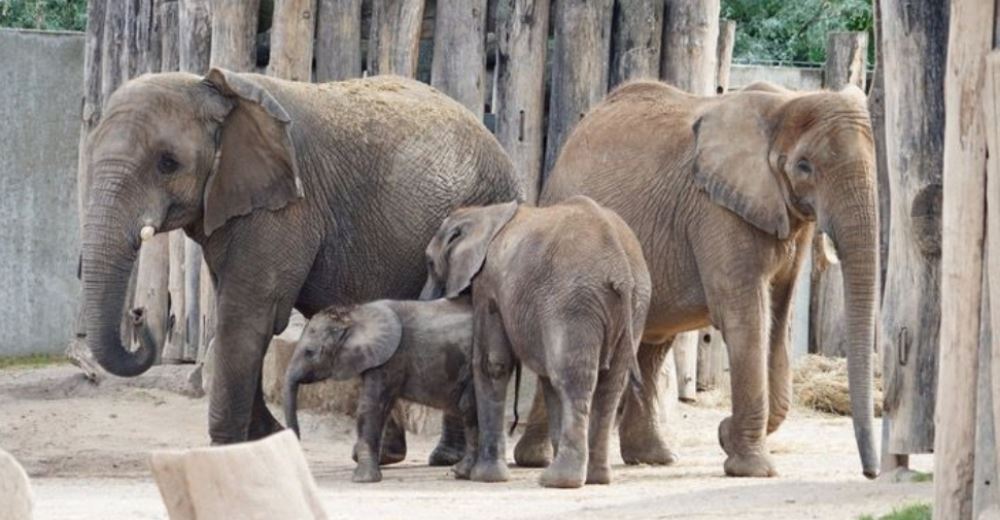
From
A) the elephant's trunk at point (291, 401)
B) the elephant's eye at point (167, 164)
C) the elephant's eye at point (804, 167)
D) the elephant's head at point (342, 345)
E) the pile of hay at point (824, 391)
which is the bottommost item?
the pile of hay at point (824, 391)

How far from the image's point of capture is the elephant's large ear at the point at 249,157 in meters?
12.3

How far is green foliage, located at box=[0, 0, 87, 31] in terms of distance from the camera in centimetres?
2230

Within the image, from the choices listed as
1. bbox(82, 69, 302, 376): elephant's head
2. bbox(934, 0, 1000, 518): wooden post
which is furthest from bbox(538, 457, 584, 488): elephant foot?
bbox(934, 0, 1000, 518): wooden post

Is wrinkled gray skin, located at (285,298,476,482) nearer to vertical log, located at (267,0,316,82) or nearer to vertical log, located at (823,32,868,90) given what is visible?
vertical log, located at (267,0,316,82)

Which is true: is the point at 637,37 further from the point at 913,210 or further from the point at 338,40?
the point at 913,210

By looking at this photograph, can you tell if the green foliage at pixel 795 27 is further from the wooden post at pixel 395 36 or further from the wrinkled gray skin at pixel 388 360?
the wrinkled gray skin at pixel 388 360

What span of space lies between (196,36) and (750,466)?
16.2 ft

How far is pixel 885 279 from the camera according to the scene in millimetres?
11031

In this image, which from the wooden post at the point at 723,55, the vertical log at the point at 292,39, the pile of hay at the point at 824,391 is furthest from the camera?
the pile of hay at the point at 824,391

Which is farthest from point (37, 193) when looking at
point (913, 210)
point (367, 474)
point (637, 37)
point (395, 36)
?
point (913, 210)

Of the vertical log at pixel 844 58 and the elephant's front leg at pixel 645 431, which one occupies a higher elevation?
the vertical log at pixel 844 58

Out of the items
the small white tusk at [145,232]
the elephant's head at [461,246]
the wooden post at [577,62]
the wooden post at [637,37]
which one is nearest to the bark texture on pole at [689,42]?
the wooden post at [637,37]

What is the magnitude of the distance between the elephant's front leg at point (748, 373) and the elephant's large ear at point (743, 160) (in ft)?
1.32

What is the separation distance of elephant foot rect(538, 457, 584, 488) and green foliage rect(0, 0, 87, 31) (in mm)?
12146
